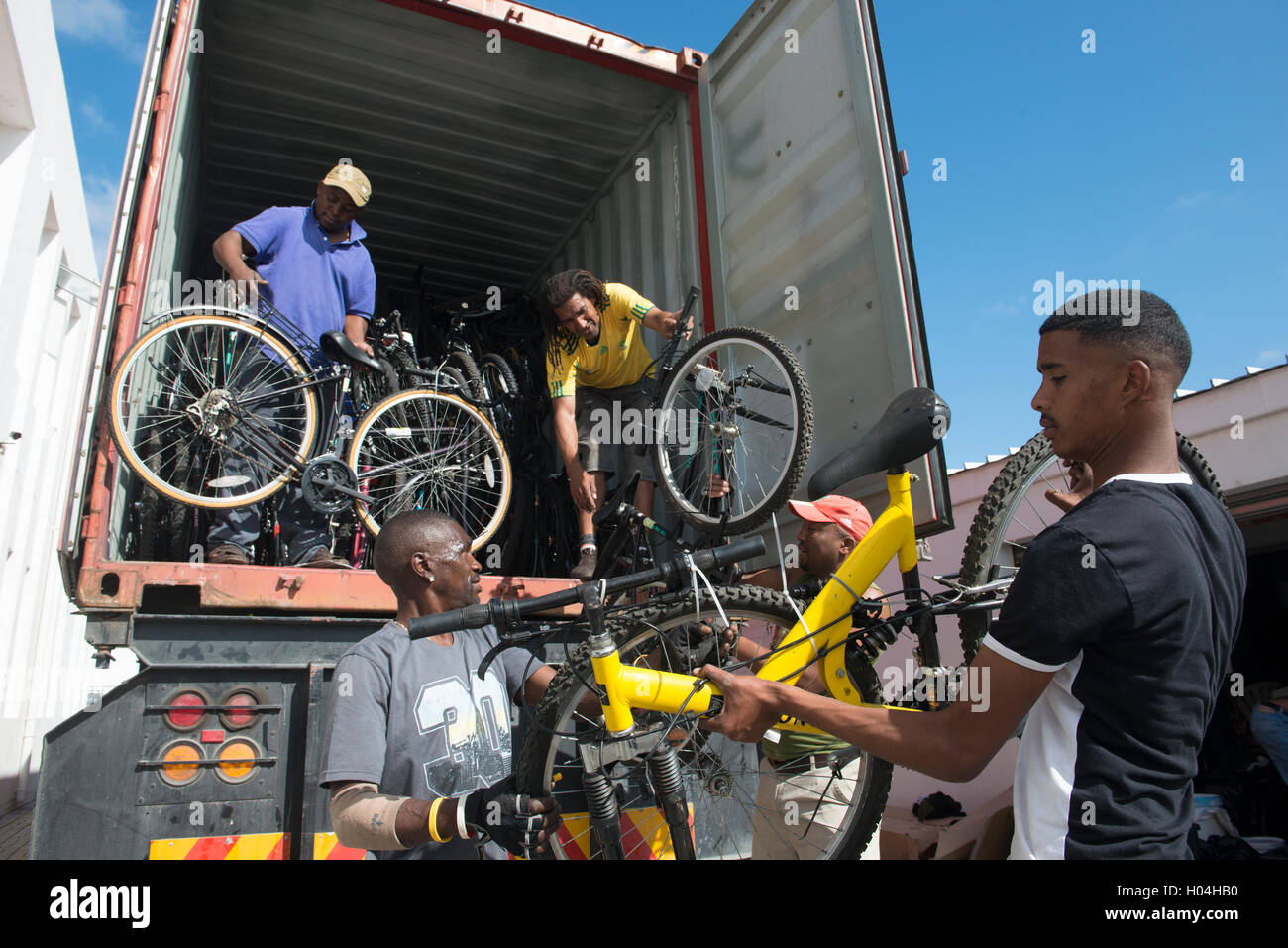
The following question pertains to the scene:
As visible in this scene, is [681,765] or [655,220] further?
[655,220]

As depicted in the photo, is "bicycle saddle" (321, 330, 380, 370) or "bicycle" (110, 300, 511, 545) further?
"bicycle saddle" (321, 330, 380, 370)

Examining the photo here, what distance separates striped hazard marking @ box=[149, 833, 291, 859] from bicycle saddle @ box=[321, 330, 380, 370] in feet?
7.36

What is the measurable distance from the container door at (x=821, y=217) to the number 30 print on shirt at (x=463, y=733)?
1.76 m

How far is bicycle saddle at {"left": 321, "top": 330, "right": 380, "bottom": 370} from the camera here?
376 cm

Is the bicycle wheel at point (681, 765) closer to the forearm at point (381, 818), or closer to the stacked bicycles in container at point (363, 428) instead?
the forearm at point (381, 818)

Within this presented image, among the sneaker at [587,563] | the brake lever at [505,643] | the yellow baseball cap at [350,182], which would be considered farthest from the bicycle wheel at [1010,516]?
the yellow baseball cap at [350,182]

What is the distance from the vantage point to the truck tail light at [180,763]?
223 cm

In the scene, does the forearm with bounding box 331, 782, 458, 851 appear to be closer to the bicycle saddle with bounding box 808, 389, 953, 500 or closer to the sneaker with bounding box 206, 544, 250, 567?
the bicycle saddle with bounding box 808, 389, 953, 500

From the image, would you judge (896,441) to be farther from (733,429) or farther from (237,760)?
(237,760)

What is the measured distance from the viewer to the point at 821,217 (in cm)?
366

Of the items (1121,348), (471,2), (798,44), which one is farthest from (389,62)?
(1121,348)

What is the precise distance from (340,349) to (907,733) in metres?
3.20

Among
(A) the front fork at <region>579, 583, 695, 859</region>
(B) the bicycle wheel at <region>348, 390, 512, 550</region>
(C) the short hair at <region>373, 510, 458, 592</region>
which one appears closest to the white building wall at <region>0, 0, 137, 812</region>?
(B) the bicycle wheel at <region>348, 390, 512, 550</region>

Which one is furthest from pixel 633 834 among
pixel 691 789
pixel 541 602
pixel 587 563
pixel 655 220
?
pixel 655 220
